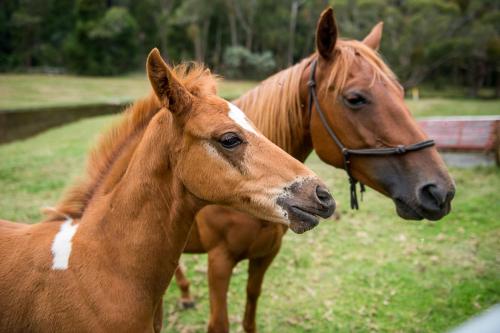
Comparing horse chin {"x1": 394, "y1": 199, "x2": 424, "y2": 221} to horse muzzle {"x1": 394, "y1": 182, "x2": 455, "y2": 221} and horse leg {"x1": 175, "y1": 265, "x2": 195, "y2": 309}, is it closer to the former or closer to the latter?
horse muzzle {"x1": 394, "y1": 182, "x2": 455, "y2": 221}

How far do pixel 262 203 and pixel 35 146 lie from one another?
39.6ft

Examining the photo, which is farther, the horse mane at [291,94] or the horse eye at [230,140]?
the horse mane at [291,94]

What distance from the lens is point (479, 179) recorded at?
Result: 798 cm

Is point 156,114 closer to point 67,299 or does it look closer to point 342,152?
point 67,299

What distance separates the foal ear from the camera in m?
1.81

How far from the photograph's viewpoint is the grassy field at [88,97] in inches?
736

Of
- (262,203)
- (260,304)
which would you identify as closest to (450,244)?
(260,304)

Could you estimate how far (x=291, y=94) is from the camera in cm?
282

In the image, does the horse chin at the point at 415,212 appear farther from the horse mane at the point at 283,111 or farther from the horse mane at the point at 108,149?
the horse mane at the point at 108,149

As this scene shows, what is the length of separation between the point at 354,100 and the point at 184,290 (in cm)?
295

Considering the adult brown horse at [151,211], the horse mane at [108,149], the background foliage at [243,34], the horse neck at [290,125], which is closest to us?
the adult brown horse at [151,211]

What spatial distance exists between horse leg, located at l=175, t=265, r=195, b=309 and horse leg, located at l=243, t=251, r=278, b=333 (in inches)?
37.5

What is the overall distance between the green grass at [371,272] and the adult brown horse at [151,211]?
32.2 inches

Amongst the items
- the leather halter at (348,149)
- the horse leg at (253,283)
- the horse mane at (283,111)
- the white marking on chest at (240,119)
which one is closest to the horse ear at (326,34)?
the leather halter at (348,149)
